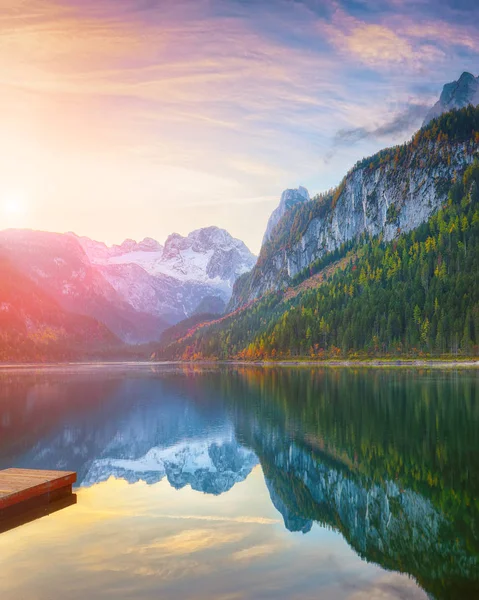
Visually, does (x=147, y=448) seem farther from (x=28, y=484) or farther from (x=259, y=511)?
(x=259, y=511)

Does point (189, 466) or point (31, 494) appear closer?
point (31, 494)

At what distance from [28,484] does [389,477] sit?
57.4ft

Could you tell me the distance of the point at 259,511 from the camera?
2630 centimetres

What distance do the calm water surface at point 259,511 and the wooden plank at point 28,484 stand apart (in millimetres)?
1419

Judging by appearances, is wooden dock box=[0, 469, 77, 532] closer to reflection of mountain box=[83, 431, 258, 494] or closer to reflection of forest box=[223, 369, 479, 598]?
reflection of mountain box=[83, 431, 258, 494]

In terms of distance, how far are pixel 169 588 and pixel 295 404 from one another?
52.6 meters

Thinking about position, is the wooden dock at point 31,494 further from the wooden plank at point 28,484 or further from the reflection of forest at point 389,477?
the reflection of forest at point 389,477

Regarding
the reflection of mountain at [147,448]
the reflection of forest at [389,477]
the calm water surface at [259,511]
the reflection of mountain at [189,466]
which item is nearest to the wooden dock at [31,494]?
the calm water surface at [259,511]

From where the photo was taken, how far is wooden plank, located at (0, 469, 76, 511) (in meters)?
25.3

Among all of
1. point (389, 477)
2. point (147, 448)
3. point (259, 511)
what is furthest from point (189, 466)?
point (389, 477)

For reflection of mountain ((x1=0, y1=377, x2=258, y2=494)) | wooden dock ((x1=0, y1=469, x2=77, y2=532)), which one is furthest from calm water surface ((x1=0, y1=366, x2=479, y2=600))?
wooden dock ((x1=0, y1=469, x2=77, y2=532))

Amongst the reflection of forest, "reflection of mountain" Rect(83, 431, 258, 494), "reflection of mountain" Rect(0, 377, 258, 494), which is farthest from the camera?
"reflection of mountain" Rect(0, 377, 258, 494)

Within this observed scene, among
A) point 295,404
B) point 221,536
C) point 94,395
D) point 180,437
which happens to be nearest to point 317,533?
point 221,536

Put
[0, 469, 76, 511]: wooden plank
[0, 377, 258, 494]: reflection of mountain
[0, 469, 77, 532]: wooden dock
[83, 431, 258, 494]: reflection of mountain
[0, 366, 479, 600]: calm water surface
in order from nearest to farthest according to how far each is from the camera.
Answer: [0, 366, 479, 600]: calm water surface → [0, 469, 77, 532]: wooden dock → [0, 469, 76, 511]: wooden plank → [83, 431, 258, 494]: reflection of mountain → [0, 377, 258, 494]: reflection of mountain
